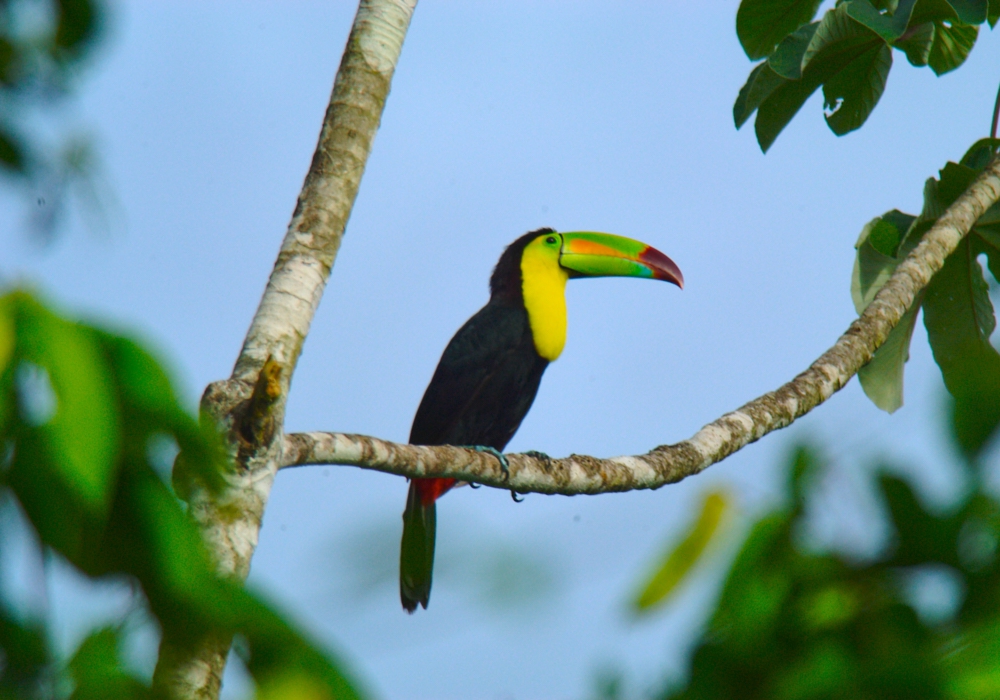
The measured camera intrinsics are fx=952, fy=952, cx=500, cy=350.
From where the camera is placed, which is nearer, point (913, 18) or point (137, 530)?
point (137, 530)

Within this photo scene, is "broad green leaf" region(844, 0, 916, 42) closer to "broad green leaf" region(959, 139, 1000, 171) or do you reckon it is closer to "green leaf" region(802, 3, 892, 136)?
"green leaf" region(802, 3, 892, 136)

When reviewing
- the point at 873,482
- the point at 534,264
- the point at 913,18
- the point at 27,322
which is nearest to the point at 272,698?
the point at 27,322

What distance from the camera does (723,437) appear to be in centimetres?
293

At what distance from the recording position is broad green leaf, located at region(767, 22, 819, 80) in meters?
2.99

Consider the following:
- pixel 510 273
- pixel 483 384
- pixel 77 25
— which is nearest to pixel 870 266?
pixel 483 384

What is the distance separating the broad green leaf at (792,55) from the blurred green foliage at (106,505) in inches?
112

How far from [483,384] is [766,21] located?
1.96 metres

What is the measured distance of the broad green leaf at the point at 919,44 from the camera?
3.35m

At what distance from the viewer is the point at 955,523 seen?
0.52 metres

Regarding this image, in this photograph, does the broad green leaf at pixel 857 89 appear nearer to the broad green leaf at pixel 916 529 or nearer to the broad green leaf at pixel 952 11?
the broad green leaf at pixel 952 11

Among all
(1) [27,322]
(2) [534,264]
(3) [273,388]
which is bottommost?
(1) [27,322]

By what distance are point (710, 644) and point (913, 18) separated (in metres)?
3.03

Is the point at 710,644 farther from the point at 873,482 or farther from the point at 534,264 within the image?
the point at 534,264

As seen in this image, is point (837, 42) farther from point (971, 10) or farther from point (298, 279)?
point (298, 279)
